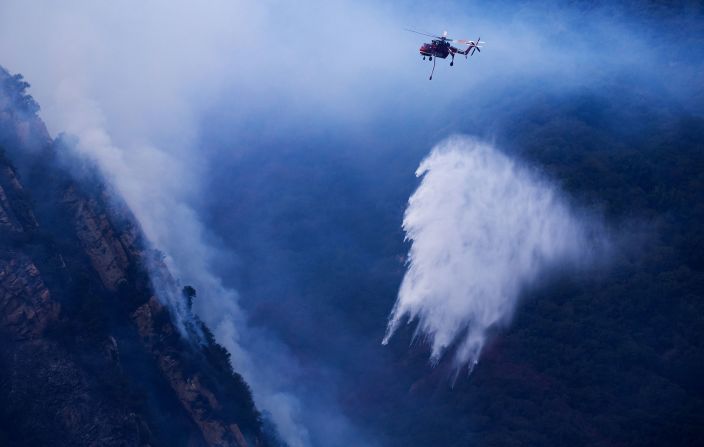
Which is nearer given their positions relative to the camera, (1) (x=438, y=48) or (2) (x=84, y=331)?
(1) (x=438, y=48)

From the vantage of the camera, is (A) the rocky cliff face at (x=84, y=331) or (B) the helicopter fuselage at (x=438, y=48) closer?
(A) the rocky cliff face at (x=84, y=331)

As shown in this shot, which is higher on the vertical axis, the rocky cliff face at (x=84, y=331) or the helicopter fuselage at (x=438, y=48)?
the helicopter fuselage at (x=438, y=48)

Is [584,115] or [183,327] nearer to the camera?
[183,327]

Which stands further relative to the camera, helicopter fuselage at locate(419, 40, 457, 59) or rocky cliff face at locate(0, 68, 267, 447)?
helicopter fuselage at locate(419, 40, 457, 59)

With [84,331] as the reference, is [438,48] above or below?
above

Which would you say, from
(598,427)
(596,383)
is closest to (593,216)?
(596,383)

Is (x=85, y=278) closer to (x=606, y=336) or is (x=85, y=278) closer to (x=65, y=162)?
(x=65, y=162)

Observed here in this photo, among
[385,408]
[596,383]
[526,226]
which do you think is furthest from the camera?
[526,226]

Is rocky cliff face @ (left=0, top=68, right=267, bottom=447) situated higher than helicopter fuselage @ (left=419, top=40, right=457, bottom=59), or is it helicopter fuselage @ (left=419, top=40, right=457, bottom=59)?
helicopter fuselage @ (left=419, top=40, right=457, bottom=59)
